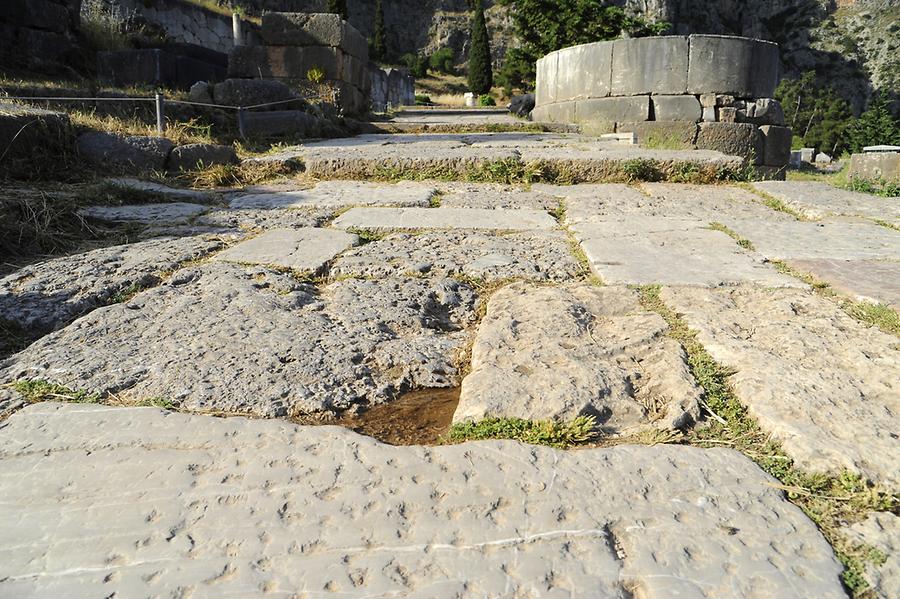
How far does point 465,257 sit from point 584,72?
25.9 ft

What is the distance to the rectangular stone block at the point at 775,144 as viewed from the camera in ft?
28.3

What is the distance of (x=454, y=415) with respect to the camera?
45.9 inches

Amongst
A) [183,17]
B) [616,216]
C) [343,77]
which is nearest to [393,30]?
[183,17]

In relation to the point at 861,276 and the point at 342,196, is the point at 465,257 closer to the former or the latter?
the point at 861,276

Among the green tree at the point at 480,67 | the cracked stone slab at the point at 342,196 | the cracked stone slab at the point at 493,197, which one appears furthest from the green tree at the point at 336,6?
the cracked stone slab at the point at 493,197

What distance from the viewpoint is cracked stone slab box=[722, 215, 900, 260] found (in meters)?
2.17

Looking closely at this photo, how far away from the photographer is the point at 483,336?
1484 mm

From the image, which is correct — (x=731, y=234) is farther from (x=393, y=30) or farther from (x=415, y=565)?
(x=393, y=30)

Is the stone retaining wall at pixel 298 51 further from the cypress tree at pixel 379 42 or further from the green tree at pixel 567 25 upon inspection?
the cypress tree at pixel 379 42

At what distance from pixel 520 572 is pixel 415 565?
0.43 feet

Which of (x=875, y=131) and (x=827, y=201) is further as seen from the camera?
(x=875, y=131)

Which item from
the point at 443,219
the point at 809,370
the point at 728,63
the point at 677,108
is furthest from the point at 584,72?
the point at 809,370

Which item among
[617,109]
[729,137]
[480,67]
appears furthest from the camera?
→ [480,67]

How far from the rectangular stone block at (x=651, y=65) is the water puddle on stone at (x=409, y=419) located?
8317mm
